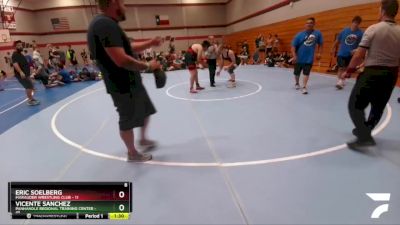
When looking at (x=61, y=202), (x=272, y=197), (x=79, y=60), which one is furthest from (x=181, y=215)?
(x=79, y=60)

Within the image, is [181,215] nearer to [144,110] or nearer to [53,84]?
[144,110]

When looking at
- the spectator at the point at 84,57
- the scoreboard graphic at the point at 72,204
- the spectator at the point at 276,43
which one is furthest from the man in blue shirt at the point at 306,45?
the spectator at the point at 84,57

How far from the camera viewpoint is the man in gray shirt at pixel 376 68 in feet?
11.5

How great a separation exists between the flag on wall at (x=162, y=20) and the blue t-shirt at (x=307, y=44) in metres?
24.5

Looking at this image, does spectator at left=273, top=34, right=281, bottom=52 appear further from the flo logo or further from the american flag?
the american flag

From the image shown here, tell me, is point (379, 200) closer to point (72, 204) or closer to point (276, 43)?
point (72, 204)

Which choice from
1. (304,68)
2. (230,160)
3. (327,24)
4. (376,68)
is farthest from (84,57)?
(376,68)

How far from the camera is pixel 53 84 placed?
40.9 ft

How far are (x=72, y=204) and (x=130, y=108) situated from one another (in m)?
1.41

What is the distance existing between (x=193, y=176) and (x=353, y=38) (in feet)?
22.7

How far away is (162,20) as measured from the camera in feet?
96.9

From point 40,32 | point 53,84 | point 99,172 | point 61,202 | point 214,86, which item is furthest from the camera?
point 40,32

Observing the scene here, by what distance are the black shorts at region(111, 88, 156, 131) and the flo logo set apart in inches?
118

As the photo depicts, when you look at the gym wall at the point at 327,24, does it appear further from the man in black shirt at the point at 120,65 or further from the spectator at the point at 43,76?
the spectator at the point at 43,76
